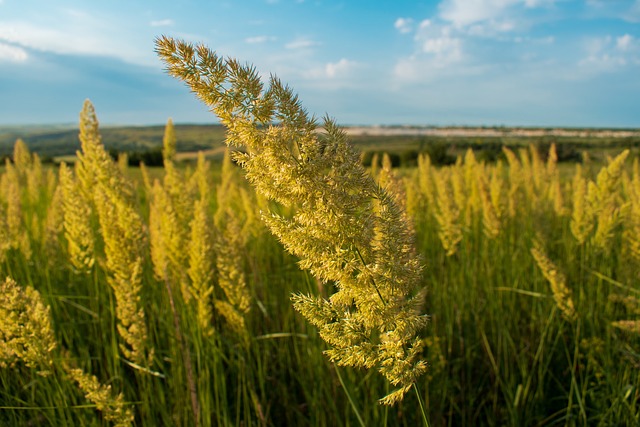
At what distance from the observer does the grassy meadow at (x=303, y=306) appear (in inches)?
48.8

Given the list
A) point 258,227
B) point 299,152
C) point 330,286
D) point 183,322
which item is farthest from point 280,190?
point 258,227

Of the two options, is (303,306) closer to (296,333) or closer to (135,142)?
(296,333)

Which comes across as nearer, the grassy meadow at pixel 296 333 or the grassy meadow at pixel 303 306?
the grassy meadow at pixel 303 306

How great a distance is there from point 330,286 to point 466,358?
1251mm

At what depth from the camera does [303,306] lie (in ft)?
4.49

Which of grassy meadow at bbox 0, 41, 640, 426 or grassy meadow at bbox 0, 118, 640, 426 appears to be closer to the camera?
grassy meadow at bbox 0, 41, 640, 426

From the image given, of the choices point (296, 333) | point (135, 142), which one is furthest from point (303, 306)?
point (135, 142)

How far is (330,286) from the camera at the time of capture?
4.05 metres

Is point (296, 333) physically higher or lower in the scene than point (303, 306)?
lower

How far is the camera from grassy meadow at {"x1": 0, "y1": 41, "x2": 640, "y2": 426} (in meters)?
1.24

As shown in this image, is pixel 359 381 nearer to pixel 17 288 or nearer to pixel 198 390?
pixel 198 390

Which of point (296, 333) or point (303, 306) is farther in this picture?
point (296, 333)

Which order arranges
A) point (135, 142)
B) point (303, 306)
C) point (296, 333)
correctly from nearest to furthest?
point (303, 306) → point (296, 333) → point (135, 142)

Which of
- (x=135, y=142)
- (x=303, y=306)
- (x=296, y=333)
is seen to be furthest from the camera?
(x=135, y=142)
